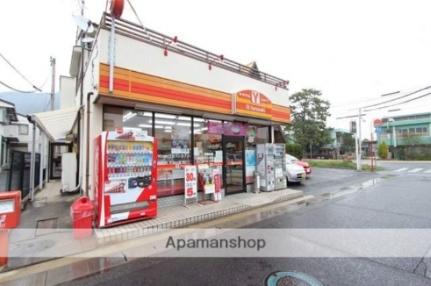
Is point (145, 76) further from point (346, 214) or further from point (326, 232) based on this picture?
Answer: point (346, 214)

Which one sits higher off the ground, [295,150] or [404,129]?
[404,129]

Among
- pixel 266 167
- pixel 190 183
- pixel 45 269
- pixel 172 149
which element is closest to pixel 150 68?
pixel 172 149

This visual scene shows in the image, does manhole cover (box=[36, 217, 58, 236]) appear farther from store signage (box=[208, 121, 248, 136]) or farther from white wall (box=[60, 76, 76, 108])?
white wall (box=[60, 76, 76, 108])

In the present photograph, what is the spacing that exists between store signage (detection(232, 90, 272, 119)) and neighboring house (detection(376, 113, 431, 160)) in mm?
29213

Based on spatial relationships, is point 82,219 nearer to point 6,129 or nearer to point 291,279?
point 291,279

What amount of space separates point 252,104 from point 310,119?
24551mm

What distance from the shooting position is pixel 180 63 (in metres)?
6.30

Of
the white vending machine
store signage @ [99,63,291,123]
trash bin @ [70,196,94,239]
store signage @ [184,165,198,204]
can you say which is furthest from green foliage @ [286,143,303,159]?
trash bin @ [70,196,94,239]

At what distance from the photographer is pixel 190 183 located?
6340 millimetres

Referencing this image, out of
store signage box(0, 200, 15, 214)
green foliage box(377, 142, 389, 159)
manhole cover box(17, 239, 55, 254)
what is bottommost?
manhole cover box(17, 239, 55, 254)

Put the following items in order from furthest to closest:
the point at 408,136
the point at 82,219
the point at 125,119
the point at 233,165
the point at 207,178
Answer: the point at 408,136 → the point at 233,165 → the point at 207,178 → the point at 125,119 → the point at 82,219

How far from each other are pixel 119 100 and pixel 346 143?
160 feet

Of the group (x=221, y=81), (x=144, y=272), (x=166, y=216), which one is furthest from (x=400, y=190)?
(x=144, y=272)

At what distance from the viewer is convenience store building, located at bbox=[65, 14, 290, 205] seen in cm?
521
